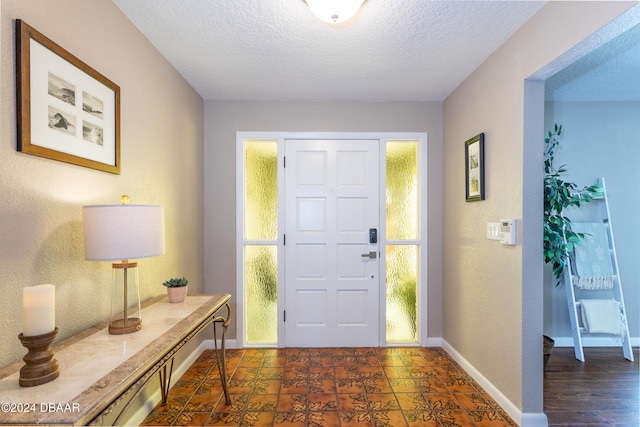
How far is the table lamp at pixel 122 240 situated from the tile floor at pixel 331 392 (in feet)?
3.28

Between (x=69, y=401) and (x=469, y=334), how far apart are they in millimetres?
2661

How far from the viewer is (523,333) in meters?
1.96

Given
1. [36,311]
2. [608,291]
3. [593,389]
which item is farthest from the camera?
[608,291]

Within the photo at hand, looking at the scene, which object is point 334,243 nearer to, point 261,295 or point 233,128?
point 261,295

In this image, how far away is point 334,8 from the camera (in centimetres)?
167

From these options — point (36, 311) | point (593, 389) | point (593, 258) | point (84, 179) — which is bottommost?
point (593, 389)

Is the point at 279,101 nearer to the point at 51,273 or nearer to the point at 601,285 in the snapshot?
the point at 51,273

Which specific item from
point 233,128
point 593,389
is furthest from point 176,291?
point 593,389

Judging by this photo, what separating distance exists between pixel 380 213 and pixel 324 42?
1681 mm

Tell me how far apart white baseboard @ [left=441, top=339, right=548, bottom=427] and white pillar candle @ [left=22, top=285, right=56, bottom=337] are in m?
2.49

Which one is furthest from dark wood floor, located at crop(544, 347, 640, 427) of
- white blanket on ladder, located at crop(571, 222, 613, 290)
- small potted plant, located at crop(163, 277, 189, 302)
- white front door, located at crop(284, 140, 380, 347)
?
small potted plant, located at crop(163, 277, 189, 302)

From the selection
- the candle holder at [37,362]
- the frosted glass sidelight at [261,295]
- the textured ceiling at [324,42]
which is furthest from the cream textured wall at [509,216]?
the candle holder at [37,362]

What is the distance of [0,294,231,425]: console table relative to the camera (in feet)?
2.85

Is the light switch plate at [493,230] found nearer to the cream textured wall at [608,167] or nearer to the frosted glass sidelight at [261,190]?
the cream textured wall at [608,167]
